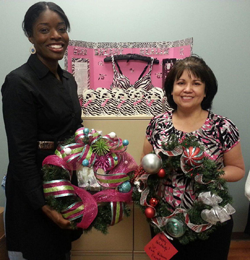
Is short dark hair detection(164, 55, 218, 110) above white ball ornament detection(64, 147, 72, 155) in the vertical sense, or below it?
above

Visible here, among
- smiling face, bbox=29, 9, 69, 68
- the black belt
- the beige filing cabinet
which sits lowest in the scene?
the beige filing cabinet

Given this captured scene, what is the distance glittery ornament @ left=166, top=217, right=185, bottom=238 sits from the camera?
94 centimetres

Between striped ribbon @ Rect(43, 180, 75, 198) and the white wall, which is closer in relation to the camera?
striped ribbon @ Rect(43, 180, 75, 198)

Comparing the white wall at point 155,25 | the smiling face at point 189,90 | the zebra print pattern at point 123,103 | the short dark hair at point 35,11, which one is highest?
the white wall at point 155,25

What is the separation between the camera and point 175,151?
0.98 m

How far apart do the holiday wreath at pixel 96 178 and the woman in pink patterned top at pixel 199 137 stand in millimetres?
217

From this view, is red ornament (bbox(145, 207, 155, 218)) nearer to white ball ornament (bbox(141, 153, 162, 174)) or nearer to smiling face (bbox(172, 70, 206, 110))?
white ball ornament (bbox(141, 153, 162, 174))

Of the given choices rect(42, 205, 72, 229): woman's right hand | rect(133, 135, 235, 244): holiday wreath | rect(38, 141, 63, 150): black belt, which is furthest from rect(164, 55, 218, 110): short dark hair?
rect(42, 205, 72, 229): woman's right hand

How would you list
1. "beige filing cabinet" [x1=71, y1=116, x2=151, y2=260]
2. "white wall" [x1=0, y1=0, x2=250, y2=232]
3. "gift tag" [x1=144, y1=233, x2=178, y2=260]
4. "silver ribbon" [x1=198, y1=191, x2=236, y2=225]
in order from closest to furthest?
"silver ribbon" [x1=198, y1=191, x2=236, y2=225]
"gift tag" [x1=144, y1=233, x2=178, y2=260]
"beige filing cabinet" [x1=71, y1=116, x2=151, y2=260]
"white wall" [x1=0, y1=0, x2=250, y2=232]

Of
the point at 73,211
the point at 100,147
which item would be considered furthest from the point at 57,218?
the point at 100,147

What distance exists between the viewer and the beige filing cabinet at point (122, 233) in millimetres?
1583

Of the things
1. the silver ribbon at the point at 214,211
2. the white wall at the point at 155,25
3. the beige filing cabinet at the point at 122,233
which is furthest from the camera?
the white wall at the point at 155,25

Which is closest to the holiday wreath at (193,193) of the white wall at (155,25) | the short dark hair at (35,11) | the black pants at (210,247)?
the black pants at (210,247)

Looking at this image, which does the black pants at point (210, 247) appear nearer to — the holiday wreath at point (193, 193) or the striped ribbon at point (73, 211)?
the holiday wreath at point (193, 193)
